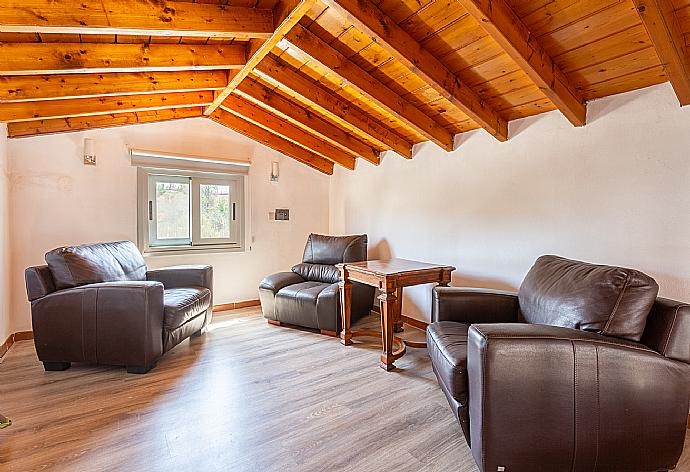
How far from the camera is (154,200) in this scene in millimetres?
4031

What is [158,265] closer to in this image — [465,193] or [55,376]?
[55,376]

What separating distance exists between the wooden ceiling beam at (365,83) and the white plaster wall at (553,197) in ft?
1.09

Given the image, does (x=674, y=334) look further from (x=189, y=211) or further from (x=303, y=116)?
(x=189, y=211)

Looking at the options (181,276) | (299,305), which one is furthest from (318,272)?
(181,276)

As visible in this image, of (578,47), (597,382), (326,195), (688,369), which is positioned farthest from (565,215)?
(326,195)

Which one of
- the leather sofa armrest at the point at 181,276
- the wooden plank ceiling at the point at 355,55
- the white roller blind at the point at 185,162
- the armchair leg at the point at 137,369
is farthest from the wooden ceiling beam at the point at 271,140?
the armchair leg at the point at 137,369

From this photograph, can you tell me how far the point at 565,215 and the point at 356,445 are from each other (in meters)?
2.15

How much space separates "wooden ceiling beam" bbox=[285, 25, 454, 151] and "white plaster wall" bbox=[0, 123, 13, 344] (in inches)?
108

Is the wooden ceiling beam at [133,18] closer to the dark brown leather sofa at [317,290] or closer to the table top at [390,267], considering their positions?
the table top at [390,267]

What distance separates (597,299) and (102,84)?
359cm

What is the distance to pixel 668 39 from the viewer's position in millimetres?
1688

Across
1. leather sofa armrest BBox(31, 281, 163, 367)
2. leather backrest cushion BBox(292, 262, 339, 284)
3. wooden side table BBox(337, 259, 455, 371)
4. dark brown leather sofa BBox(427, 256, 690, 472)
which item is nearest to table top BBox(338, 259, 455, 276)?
wooden side table BBox(337, 259, 455, 371)

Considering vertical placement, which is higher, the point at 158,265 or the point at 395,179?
the point at 395,179

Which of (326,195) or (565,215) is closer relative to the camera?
(565,215)
